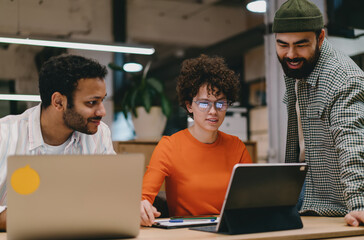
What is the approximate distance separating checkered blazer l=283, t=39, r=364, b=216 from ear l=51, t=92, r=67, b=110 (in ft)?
3.52

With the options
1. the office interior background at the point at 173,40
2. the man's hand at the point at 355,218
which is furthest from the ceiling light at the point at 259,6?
the man's hand at the point at 355,218

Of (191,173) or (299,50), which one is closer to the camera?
(299,50)

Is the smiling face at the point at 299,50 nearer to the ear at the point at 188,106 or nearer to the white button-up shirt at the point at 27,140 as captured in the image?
the ear at the point at 188,106

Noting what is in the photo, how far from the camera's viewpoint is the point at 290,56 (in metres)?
1.85

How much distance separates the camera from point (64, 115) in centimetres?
192

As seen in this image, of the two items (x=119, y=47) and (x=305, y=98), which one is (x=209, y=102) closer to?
(x=305, y=98)

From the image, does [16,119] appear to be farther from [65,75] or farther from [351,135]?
[351,135]

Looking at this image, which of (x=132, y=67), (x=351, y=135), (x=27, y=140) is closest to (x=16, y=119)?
(x=27, y=140)

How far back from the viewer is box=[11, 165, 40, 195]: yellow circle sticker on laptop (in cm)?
108

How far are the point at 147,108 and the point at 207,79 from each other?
2217 mm

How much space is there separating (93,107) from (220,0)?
547 centimetres

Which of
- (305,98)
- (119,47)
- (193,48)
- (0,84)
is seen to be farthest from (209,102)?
(193,48)

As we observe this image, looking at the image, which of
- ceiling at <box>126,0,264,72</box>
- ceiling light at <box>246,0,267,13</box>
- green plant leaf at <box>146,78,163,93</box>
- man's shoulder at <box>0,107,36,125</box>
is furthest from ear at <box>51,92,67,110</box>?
ceiling at <box>126,0,264,72</box>

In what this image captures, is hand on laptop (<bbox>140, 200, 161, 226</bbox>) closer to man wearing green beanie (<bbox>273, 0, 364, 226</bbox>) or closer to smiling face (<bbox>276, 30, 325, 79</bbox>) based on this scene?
man wearing green beanie (<bbox>273, 0, 364, 226</bbox>)
